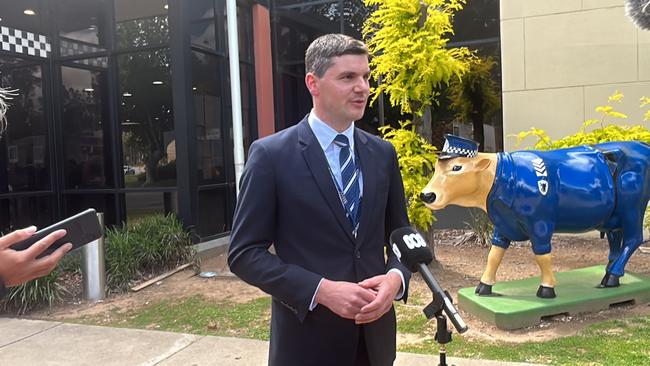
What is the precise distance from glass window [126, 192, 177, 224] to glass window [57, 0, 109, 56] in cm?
269

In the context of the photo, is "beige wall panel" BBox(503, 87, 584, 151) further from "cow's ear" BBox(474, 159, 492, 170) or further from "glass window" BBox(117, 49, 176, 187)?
"glass window" BBox(117, 49, 176, 187)

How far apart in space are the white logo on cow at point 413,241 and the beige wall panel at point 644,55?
8.73 m

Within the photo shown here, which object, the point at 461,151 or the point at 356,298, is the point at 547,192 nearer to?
the point at 461,151

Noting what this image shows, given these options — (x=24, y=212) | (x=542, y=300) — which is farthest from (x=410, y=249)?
(x=24, y=212)

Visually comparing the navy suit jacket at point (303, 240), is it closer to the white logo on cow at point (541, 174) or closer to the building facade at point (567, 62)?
the white logo on cow at point (541, 174)

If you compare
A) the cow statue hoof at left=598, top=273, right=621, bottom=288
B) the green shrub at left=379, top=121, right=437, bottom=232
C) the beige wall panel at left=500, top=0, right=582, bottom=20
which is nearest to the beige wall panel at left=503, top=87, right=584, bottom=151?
the beige wall panel at left=500, top=0, right=582, bottom=20

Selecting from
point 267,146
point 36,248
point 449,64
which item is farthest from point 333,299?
point 449,64

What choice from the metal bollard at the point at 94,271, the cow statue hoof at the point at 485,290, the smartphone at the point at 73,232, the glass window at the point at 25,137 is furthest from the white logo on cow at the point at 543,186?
the glass window at the point at 25,137

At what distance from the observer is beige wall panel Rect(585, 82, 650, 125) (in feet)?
A: 29.9

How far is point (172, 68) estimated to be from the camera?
29.8 ft

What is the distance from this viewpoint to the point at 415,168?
7.28 metres

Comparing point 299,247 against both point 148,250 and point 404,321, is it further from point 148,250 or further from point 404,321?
point 148,250

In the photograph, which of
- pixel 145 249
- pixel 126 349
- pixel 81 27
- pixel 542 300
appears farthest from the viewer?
pixel 81 27

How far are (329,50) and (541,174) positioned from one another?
3.75m
